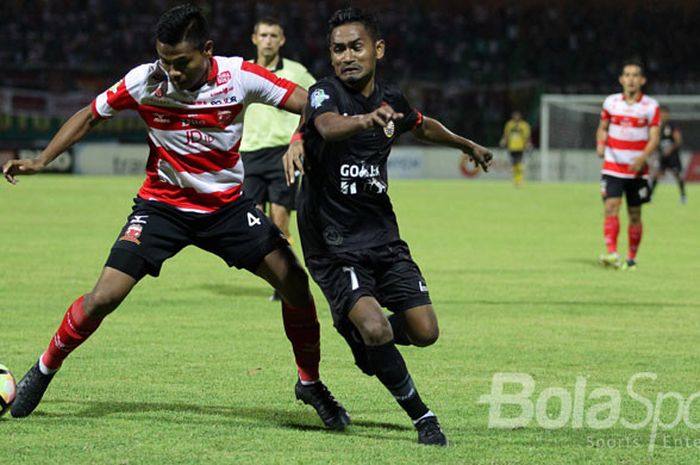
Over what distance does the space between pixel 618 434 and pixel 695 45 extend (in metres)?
36.5

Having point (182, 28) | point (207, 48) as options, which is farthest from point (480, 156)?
point (182, 28)

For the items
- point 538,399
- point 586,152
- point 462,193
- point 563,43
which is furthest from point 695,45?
point 538,399

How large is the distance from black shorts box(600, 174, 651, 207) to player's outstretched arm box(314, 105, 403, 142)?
29.7 ft

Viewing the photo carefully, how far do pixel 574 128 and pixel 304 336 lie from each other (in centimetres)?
3105

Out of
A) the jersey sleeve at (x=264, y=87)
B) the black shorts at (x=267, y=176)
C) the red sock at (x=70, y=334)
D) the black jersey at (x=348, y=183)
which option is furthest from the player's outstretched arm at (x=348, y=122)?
the black shorts at (x=267, y=176)

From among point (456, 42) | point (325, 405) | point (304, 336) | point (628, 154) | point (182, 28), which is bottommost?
point (456, 42)

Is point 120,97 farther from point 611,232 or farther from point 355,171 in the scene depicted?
point 611,232

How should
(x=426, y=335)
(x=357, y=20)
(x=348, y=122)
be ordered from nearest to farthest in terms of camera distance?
(x=348, y=122) → (x=357, y=20) → (x=426, y=335)

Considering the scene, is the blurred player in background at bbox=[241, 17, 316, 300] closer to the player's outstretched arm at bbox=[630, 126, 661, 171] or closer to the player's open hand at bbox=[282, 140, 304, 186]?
the player's outstretched arm at bbox=[630, 126, 661, 171]

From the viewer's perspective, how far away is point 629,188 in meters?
14.1

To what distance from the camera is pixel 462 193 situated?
29.5 metres

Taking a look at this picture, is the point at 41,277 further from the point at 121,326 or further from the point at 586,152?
the point at 586,152

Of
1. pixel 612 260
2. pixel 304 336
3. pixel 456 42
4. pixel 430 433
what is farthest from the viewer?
pixel 456 42

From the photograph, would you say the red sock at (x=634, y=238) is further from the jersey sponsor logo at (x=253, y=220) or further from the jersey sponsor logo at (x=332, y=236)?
the jersey sponsor logo at (x=332, y=236)
